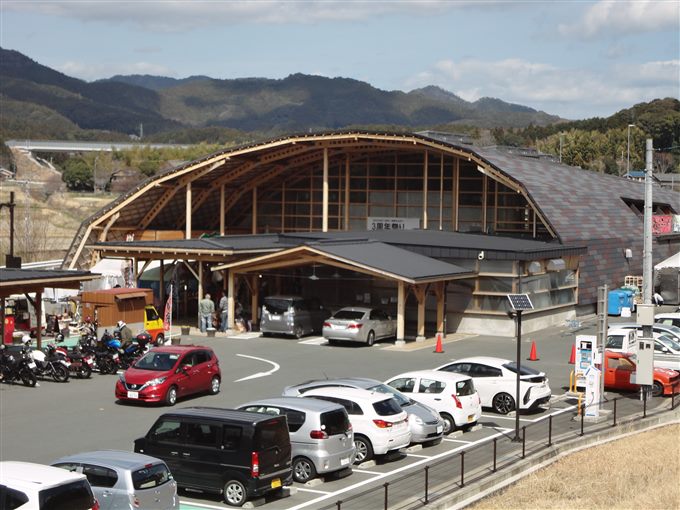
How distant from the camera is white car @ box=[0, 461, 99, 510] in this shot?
1186cm

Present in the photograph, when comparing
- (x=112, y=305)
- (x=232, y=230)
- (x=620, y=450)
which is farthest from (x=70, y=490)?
(x=232, y=230)

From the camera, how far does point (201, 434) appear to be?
640 inches

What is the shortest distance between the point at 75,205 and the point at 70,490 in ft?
274

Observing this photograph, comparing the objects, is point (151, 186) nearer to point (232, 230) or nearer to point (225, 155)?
point (225, 155)

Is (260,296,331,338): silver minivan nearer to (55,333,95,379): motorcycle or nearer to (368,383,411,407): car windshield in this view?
(55,333,95,379): motorcycle

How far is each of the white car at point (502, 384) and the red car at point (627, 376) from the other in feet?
11.5

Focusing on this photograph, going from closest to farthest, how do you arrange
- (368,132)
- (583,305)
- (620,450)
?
(620,450)
(583,305)
(368,132)

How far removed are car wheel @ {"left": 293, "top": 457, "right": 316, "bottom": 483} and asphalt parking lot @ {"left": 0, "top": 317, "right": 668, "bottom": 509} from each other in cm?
14

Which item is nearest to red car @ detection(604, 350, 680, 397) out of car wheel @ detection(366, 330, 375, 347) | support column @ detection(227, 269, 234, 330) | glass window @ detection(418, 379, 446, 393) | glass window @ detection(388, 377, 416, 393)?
glass window @ detection(418, 379, 446, 393)

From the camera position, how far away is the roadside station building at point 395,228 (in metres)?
37.1

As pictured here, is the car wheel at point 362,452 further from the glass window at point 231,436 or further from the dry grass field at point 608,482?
the glass window at point 231,436

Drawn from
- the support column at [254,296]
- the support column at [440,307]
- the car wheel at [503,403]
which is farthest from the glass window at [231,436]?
the support column at [254,296]

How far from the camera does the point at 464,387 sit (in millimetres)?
21219

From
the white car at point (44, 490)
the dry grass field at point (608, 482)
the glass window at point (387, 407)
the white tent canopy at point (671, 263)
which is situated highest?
the white tent canopy at point (671, 263)
